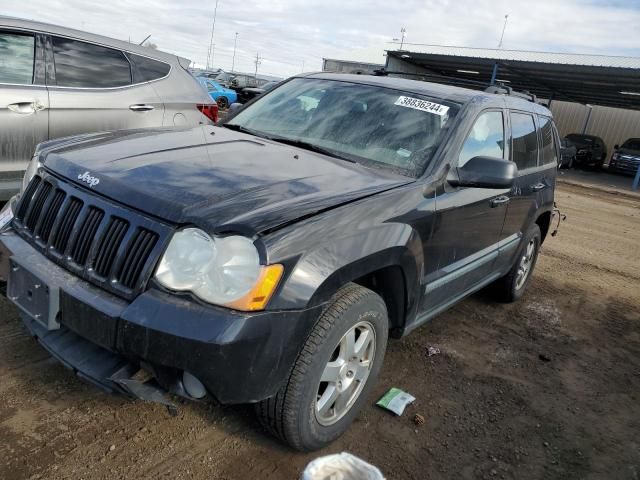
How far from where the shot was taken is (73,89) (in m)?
4.63

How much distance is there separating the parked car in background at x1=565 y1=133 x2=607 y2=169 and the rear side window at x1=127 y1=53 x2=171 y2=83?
23375 millimetres

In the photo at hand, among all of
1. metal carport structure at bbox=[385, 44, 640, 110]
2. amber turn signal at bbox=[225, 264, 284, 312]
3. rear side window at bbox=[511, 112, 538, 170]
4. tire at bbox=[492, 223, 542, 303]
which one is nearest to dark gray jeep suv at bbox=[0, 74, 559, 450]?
amber turn signal at bbox=[225, 264, 284, 312]

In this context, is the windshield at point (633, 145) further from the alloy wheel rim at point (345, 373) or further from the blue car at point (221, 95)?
the alloy wheel rim at point (345, 373)

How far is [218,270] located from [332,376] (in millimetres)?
800

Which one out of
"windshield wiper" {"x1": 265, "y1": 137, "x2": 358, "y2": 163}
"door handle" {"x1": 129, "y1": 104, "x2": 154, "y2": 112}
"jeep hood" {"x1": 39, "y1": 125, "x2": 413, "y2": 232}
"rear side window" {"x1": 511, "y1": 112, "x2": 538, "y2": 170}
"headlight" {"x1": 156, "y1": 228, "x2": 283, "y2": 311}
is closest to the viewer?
"headlight" {"x1": 156, "y1": 228, "x2": 283, "y2": 311}

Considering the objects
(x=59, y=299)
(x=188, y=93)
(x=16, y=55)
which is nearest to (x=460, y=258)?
(x=59, y=299)

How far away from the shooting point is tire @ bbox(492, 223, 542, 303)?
4.64m

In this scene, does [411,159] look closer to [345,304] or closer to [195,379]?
[345,304]

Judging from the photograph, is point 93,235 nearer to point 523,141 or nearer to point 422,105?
point 422,105

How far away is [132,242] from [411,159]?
1.64 meters

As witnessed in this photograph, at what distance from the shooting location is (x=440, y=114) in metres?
3.23

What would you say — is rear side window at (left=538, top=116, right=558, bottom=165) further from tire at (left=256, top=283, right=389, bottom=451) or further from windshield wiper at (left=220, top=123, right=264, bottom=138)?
tire at (left=256, top=283, right=389, bottom=451)

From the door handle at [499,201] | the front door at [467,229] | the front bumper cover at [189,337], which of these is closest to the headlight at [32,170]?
the front bumper cover at [189,337]

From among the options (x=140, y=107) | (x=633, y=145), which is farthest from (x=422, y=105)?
(x=633, y=145)
